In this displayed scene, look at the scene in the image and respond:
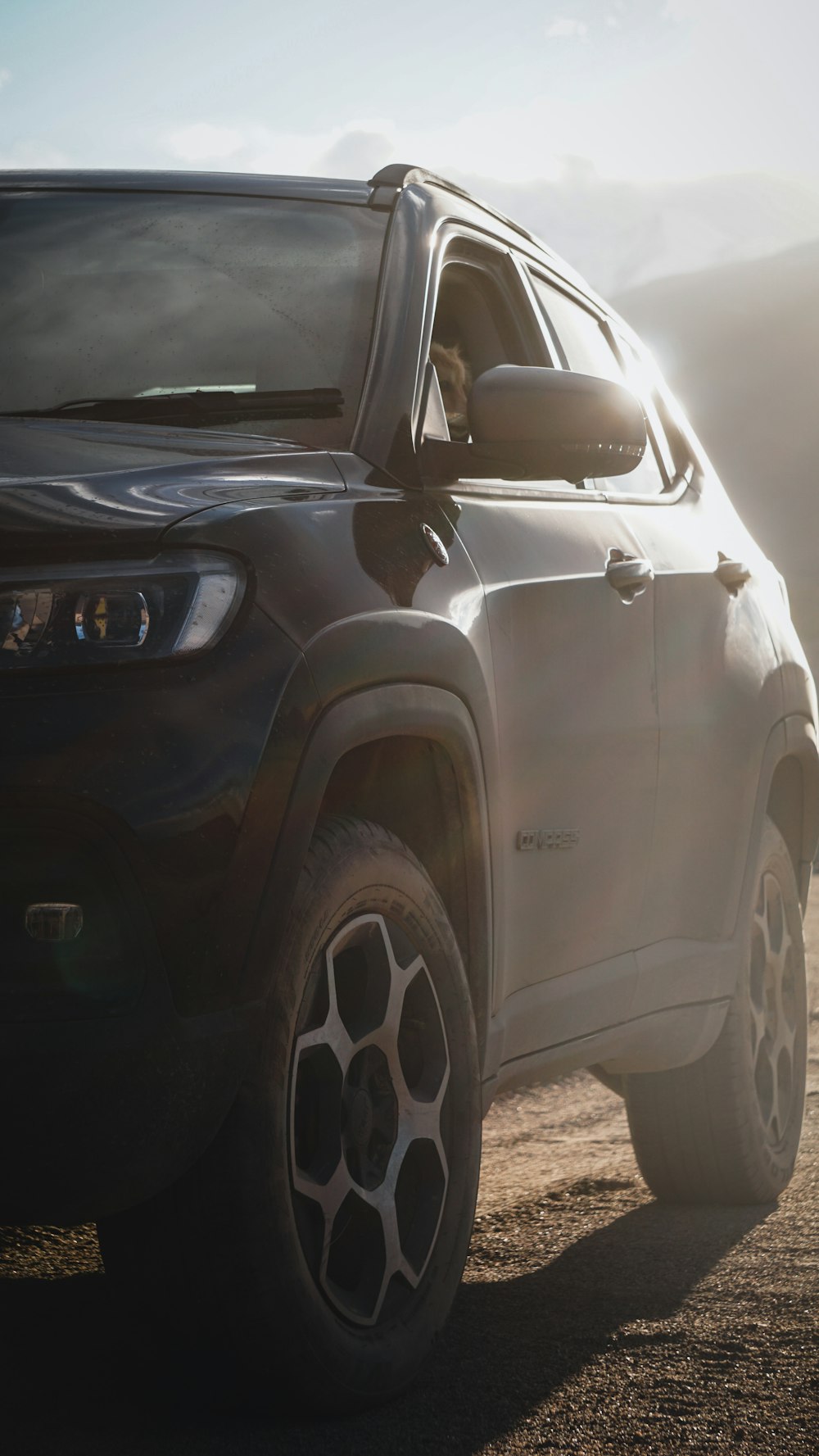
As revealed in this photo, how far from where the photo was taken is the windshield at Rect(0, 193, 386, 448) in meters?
2.99

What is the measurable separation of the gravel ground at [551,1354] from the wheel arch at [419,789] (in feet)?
1.74

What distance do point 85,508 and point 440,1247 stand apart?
48.5 inches

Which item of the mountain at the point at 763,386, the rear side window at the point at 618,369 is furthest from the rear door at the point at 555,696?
the mountain at the point at 763,386

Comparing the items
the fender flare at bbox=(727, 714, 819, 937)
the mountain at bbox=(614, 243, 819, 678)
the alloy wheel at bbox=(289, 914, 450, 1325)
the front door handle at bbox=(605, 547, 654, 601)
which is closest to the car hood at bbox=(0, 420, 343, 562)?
the alloy wheel at bbox=(289, 914, 450, 1325)

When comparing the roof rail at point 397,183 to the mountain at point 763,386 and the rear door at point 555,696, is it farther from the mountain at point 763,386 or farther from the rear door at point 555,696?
the mountain at point 763,386

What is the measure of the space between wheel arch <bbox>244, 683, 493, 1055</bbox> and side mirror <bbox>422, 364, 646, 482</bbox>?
48cm

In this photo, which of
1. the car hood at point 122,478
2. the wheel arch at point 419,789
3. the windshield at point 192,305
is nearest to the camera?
the car hood at point 122,478

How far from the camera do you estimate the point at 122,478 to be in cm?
231

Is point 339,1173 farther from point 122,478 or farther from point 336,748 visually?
point 122,478

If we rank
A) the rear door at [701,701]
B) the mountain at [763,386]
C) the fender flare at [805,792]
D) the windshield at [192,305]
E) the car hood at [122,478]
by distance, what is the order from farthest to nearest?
the mountain at [763,386] → the fender flare at [805,792] → the rear door at [701,701] → the windshield at [192,305] → the car hood at [122,478]

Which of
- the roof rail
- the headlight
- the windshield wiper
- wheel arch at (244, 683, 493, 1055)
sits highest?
the roof rail

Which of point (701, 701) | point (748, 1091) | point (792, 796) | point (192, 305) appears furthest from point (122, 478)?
point (792, 796)

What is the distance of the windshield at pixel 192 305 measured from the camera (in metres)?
2.99

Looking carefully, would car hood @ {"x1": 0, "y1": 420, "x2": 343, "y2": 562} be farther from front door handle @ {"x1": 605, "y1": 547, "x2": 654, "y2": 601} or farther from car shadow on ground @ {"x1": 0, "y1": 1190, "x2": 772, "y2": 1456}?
car shadow on ground @ {"x1": 0, "y1": 1190, "x2": 772, "y2": 1456}
